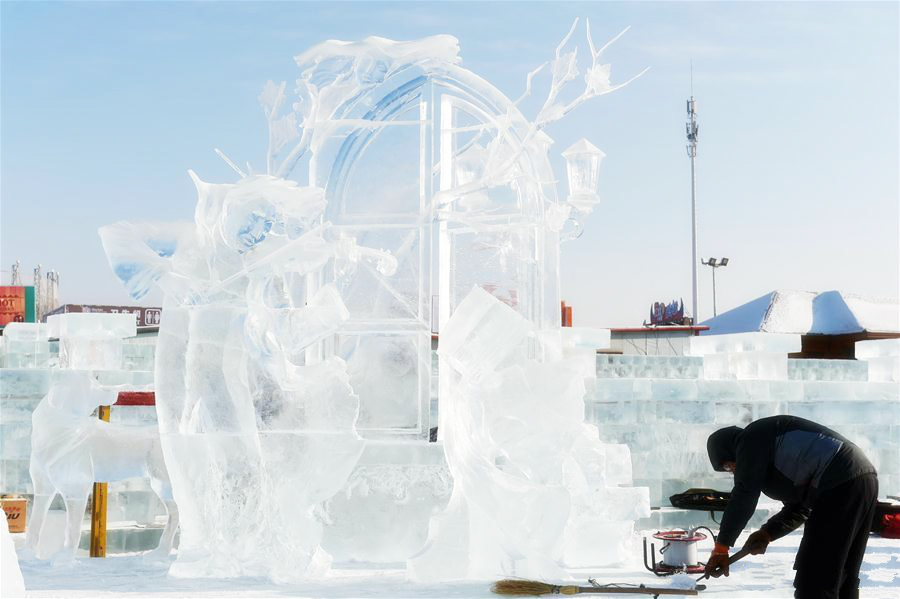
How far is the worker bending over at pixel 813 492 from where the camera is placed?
12.8 ft

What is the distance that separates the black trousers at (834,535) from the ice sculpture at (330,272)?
1528mm

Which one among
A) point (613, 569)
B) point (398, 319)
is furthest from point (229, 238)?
point (613, 569)

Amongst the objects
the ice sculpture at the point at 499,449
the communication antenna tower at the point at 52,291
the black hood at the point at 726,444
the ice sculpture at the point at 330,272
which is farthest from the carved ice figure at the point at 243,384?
the communication antenna tower at the point at 52,291

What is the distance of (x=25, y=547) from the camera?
5.95 metres

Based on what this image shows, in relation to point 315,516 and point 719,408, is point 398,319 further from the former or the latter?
point 719,408

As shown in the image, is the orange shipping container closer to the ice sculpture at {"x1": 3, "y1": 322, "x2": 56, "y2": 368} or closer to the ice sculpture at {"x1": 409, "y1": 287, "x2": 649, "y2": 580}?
the ice sculpture at {"x1": 3, "y1": 322, "x2": 56, "y2": 368}

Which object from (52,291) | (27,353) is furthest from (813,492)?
(52,291)

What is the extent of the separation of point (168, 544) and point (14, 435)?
181 centimetres

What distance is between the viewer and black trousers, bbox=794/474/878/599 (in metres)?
3.91

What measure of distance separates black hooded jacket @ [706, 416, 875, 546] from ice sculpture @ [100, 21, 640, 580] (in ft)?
4.64

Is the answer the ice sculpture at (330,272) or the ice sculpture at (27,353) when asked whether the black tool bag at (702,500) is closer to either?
the ice sculpture at (330,272)

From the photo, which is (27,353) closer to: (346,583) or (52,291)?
(346,583)

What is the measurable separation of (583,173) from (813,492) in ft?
12.6

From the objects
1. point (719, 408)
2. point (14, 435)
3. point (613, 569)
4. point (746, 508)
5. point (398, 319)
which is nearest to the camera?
point (746, 508)
